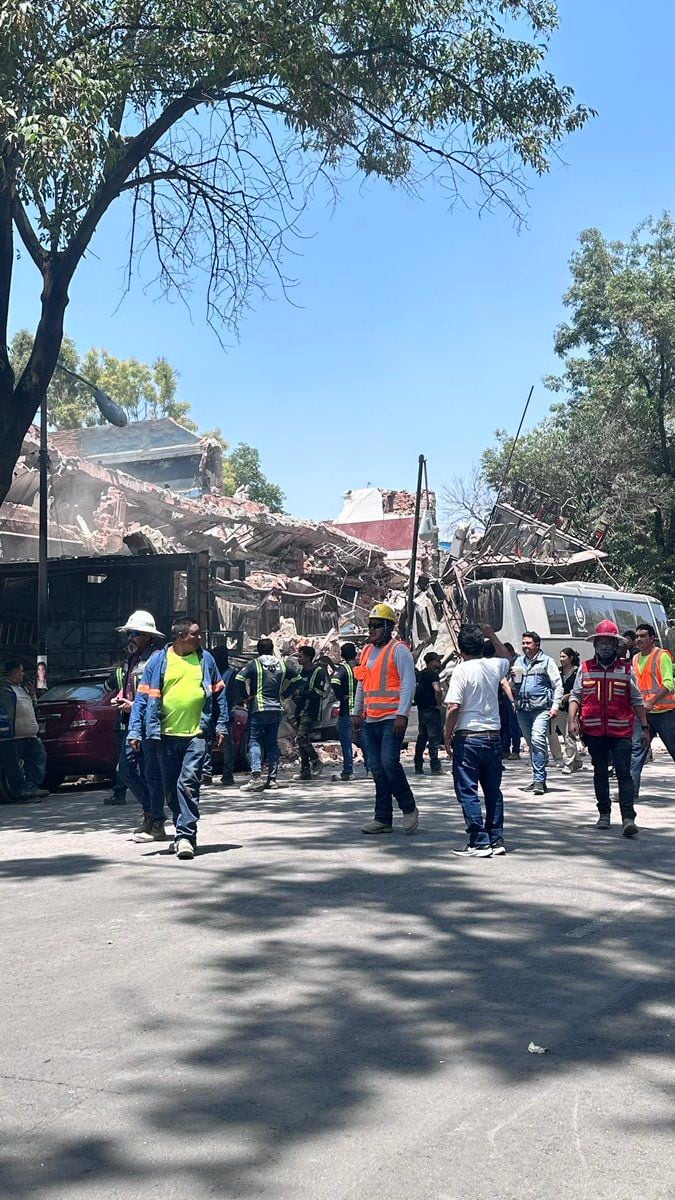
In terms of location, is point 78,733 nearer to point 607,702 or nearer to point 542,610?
point 607,702

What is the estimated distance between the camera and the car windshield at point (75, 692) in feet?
48.7

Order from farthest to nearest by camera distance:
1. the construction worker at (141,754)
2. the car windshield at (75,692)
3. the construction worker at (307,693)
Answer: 1. the car windshield at (75,692)
2. the construction worker at (307,693)
3. the construction worker at (141,754)

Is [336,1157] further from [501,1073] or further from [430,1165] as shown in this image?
[501,1073]

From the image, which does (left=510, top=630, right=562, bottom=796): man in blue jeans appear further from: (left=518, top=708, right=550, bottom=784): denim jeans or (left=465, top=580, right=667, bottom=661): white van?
(left=465, top=580, right=667, bottom=661): white van

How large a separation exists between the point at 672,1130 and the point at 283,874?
179 inches

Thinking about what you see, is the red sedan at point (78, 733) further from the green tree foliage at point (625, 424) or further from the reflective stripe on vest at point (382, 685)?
the green tree foliage at point (625, 424)

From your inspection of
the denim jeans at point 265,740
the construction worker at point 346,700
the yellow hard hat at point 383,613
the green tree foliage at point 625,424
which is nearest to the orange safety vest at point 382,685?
the yellow hard hat at point 383,613

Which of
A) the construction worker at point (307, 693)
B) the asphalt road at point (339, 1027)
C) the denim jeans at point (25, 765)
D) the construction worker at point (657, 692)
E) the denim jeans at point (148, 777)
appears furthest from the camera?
the construction worker at point (307, 693)

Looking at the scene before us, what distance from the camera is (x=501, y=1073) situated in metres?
4.14

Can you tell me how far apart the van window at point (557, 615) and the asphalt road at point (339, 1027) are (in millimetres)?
15523

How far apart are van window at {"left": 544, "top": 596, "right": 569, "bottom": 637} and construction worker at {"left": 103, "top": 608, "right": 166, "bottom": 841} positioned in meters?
13.8

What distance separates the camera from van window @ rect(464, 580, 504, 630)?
77.9 ft

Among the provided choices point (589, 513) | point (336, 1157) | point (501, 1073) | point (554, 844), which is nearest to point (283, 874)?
point (554, 844)

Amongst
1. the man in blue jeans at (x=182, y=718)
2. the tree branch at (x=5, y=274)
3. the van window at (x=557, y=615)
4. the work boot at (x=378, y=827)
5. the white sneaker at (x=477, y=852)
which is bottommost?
the white sneaker at (x=477, y=852)
